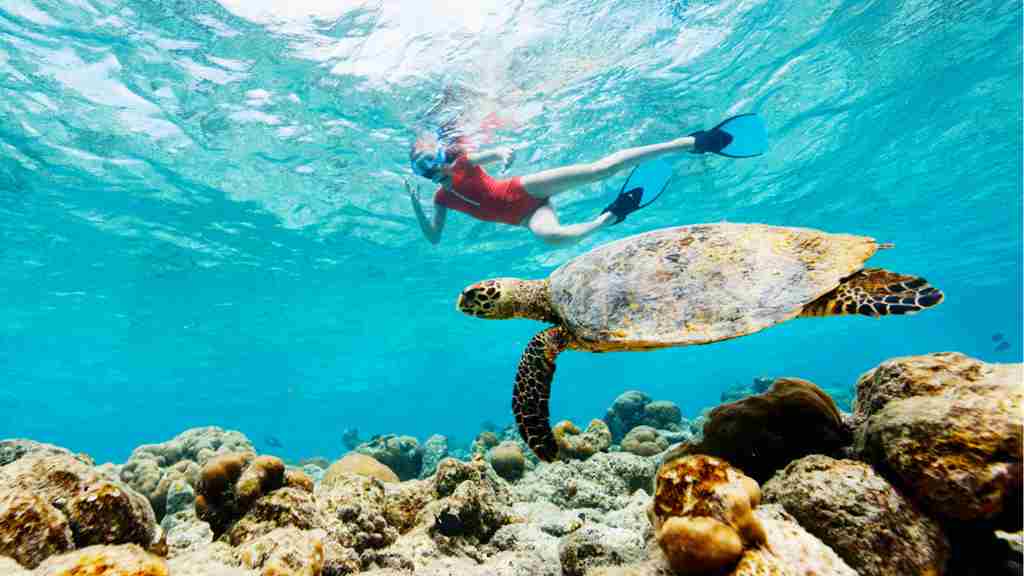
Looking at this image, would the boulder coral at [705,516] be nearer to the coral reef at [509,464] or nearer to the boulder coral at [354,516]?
the boulder coral at [354,516]

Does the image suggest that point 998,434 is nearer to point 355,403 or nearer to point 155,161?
point 155,161

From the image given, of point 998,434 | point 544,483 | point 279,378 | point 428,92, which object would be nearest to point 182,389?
point 279,378

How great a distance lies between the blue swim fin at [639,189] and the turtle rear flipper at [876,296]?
4.86 meters

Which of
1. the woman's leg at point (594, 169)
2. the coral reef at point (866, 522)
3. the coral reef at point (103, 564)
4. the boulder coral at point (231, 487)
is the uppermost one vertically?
the woman's leg at point (594, 169)

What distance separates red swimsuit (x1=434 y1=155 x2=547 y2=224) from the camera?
8.91m

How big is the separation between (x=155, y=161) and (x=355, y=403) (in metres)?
74.9

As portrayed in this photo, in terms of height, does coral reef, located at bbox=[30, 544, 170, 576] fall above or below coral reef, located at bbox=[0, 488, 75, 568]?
below

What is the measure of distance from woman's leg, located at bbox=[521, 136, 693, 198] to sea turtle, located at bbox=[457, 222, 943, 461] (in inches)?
176

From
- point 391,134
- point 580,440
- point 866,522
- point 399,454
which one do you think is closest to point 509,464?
point 580,440

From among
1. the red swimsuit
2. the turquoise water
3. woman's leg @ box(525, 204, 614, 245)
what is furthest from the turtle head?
the turquoise water

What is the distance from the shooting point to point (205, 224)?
56.1 feet

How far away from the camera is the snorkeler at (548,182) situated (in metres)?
7.69

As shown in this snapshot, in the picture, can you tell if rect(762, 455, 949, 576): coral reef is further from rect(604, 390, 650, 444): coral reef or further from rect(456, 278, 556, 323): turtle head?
rect(604, 390, 650, 444): coral reef

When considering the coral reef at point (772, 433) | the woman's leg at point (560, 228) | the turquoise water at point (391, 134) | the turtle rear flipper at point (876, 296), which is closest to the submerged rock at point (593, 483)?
the coral reef at point (772, 433)
